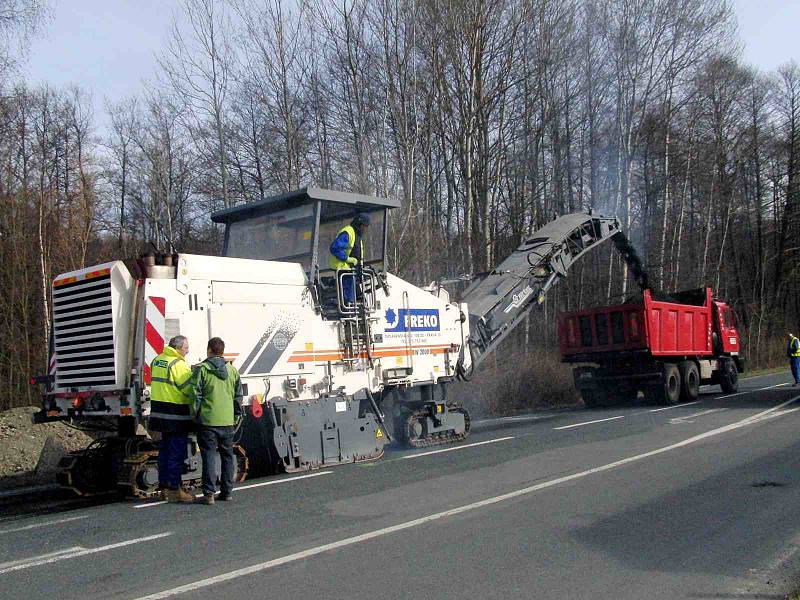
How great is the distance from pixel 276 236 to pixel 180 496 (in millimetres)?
3912

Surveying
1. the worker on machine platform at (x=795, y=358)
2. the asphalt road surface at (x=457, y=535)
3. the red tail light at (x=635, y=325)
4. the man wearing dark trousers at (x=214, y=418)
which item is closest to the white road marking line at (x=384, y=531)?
the asphalt road surface at (x=457, y=535)

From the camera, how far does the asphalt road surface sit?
17.2 ft

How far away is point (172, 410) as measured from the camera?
8.08m

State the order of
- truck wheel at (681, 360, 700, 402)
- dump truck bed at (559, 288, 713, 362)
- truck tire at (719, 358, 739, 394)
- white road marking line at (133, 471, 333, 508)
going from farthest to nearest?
truck tire at (719, 358, 739, 394) → truck wheel at (681, 360, 700, 402) → dump truck bed at (559, 288, 713, 362) → white road marking line at (133, 471, 333, 508)

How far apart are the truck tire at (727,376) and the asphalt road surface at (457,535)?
11.8m

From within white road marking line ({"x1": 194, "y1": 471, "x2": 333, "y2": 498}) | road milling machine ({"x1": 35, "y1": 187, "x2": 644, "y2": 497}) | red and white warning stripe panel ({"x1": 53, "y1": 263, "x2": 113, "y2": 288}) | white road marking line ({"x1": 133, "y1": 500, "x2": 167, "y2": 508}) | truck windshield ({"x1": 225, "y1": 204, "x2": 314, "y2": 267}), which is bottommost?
white road marking line ({"x1": 133, "y1": 500, "x2": 167, "y2": 508})

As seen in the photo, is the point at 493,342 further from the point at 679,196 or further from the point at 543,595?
the point at 679,196

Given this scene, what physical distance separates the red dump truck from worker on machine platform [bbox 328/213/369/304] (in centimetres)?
990

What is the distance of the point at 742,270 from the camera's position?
1944 inches

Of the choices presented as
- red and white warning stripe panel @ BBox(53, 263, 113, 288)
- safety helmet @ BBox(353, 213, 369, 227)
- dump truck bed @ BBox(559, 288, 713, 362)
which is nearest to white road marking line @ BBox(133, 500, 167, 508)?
red and white warning stripe panel @ BBox(53, 263, 113, 288)

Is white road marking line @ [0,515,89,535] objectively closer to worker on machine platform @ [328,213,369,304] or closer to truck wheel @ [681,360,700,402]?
worker on machine platform @ [328,213,369,304]

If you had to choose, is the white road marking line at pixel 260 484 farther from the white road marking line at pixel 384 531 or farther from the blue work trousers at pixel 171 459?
the white road marking line at pixel 384 531

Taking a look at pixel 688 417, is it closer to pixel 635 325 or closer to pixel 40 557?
pixel 635 325

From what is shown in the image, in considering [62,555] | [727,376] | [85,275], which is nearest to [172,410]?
[85,275]
